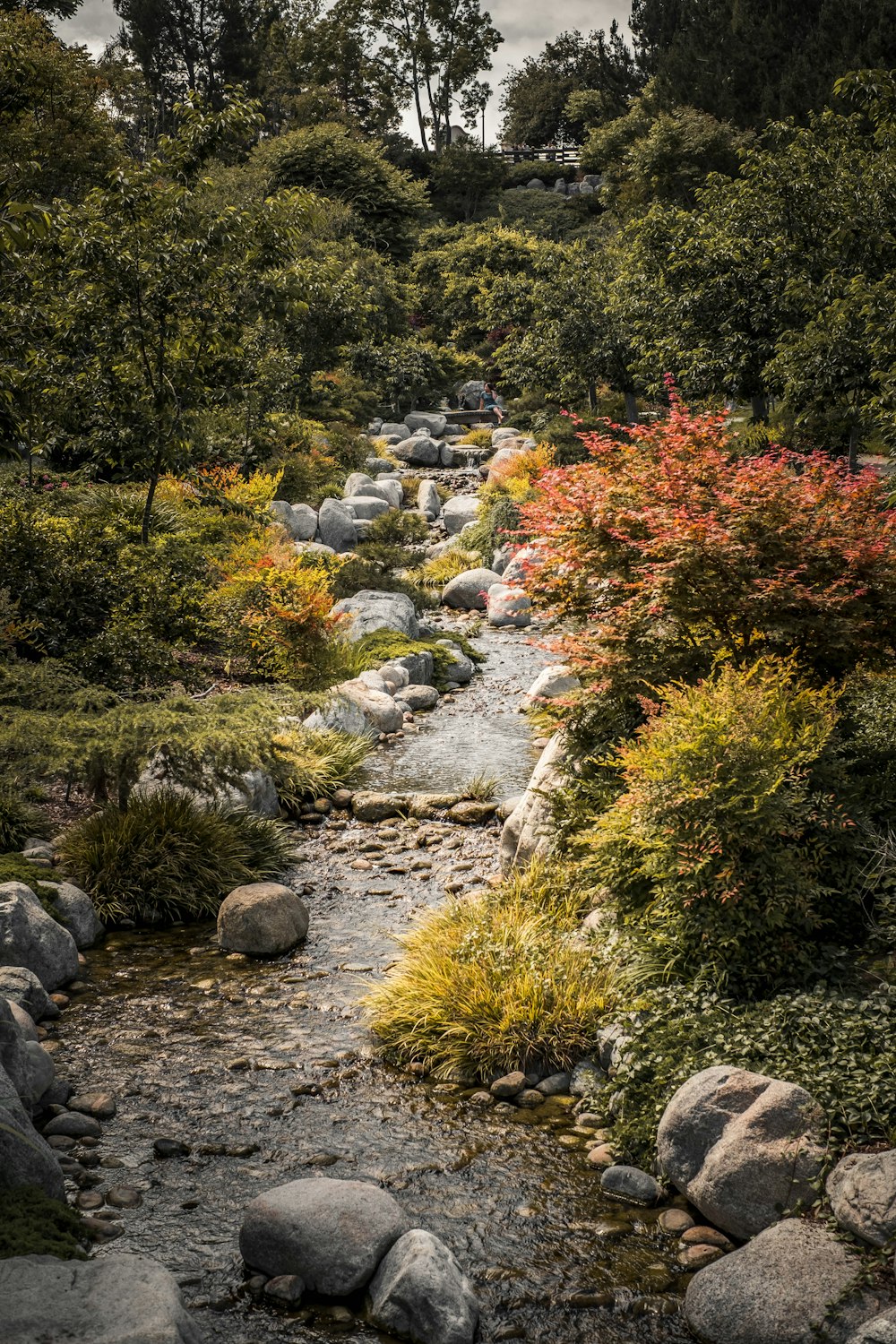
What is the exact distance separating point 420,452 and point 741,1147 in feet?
92.3

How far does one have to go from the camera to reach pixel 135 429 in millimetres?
11430

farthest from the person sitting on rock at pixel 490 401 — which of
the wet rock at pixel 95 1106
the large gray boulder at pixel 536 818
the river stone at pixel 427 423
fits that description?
the wet rock at pixel 95 1106

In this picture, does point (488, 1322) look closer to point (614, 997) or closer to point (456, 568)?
point (614, 997)

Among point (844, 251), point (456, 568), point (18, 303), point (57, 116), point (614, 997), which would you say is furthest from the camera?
point (57, 116)

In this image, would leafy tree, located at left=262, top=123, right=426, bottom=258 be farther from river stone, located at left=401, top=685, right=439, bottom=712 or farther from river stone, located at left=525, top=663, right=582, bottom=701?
river stone, located at left=525, top=663, right=582, bottom=701

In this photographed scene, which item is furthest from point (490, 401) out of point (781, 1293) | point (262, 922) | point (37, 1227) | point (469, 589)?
point (37, 1227)

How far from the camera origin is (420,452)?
3111 centimetres

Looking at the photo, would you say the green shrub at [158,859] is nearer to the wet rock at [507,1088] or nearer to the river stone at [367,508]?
the wet rock at [507,1088]

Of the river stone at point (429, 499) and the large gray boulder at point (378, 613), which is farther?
the river stone at point (429, 499)

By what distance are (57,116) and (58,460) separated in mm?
11989

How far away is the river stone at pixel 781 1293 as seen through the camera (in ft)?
12.4

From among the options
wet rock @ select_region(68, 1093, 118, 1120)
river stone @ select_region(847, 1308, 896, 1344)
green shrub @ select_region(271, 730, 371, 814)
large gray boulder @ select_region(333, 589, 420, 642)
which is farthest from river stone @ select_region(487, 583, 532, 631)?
river stone @ select_region(847, 1308, 896, 1344)

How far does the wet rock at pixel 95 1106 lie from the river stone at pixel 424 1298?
6.44 feet

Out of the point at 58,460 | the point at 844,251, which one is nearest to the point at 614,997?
the point at 844,251
